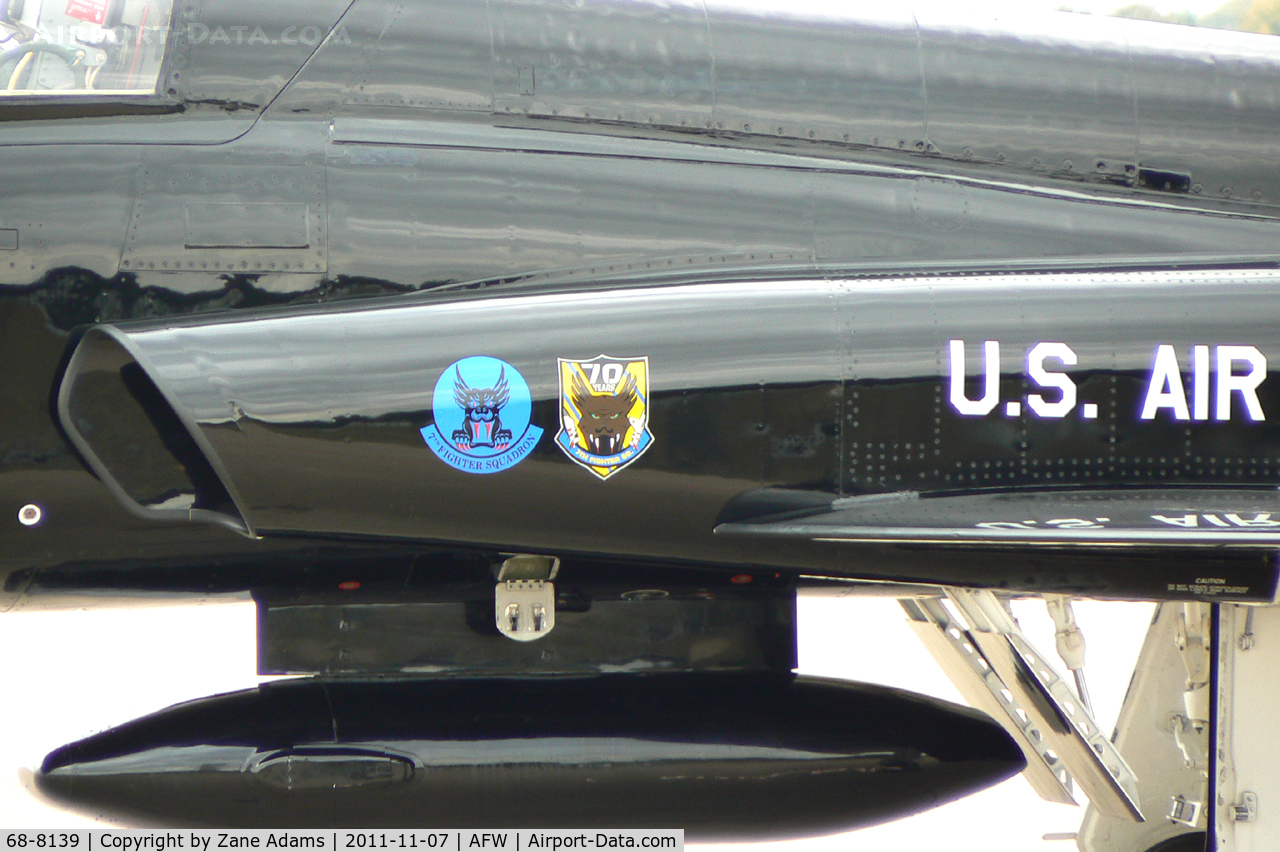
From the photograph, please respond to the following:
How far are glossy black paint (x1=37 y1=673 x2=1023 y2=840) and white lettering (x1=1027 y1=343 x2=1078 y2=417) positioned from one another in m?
1.43

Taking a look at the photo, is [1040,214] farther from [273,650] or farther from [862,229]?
[273,650]

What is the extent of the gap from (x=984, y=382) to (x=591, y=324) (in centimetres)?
146

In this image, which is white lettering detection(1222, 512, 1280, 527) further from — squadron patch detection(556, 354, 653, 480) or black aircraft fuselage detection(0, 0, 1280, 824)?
squadron patch detection(556, 354, 653, 480)

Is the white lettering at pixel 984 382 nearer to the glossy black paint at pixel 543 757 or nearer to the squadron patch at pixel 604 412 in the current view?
the squadron patch at pixel 604 412

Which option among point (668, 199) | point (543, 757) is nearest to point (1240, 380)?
point (668, 199)

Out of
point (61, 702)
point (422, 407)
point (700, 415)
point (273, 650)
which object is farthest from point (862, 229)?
point (61, 702)

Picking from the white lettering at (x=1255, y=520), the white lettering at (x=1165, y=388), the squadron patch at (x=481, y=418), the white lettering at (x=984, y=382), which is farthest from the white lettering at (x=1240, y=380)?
the squadron patch at (x=481, y=418)

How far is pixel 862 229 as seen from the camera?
16.0 feet

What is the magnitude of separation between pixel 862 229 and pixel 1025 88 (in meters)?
1.09

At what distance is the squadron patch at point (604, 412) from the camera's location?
13.5 ft

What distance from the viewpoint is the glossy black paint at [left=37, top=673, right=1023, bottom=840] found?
14.7 ft
